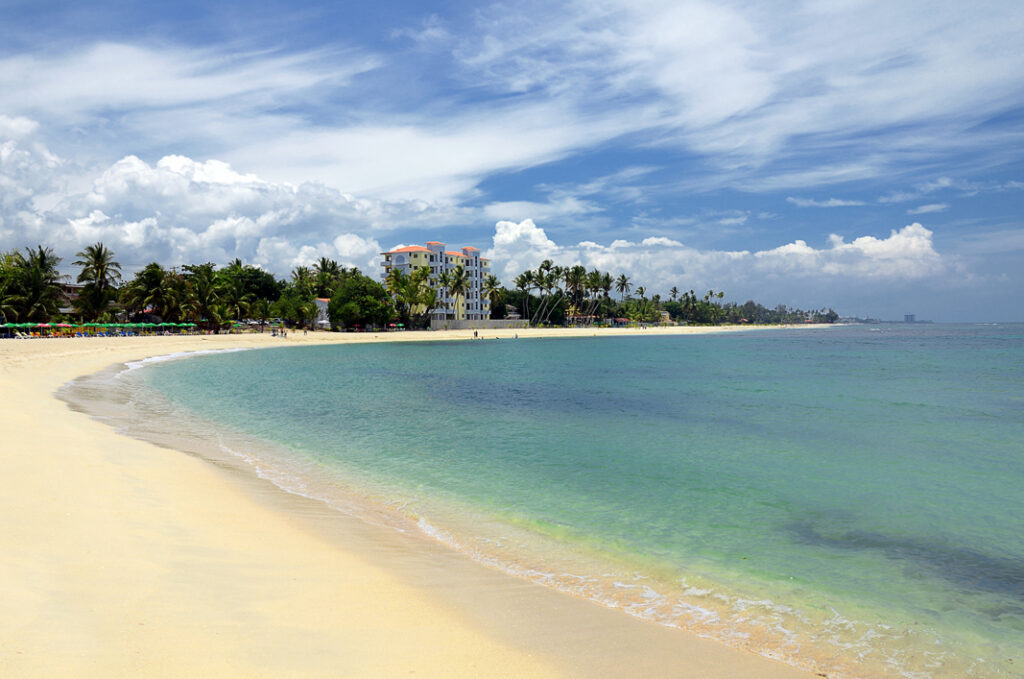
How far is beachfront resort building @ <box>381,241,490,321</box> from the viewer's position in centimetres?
12875

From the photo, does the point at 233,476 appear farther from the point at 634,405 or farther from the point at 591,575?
the point at 634,405

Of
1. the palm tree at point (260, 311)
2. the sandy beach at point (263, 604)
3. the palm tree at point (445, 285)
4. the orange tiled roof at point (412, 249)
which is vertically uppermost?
the orange tiled roof at point (412, 249)

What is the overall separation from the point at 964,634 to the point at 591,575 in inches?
140

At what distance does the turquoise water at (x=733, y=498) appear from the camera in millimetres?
5734

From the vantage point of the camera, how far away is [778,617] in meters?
5.72

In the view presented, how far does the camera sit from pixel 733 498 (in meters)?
10.2

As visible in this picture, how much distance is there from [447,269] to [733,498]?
12678 cm

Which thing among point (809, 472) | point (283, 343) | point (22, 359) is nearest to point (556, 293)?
point (283, 343)

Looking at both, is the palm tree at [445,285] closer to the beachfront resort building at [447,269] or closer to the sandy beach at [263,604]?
the beachfront resort building at [447,269]

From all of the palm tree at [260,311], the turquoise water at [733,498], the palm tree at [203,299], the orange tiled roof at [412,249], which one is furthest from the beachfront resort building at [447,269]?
the turquoise water at [733,498]

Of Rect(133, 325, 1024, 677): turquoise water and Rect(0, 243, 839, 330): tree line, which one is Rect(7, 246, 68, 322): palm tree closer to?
Rect(0, 243, 839, 330): tree line

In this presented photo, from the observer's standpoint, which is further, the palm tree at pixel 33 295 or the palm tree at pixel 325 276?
the palm tree at pixel 325 276

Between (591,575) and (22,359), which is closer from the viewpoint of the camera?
(591,575)

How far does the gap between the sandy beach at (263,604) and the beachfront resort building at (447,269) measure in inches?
4526
